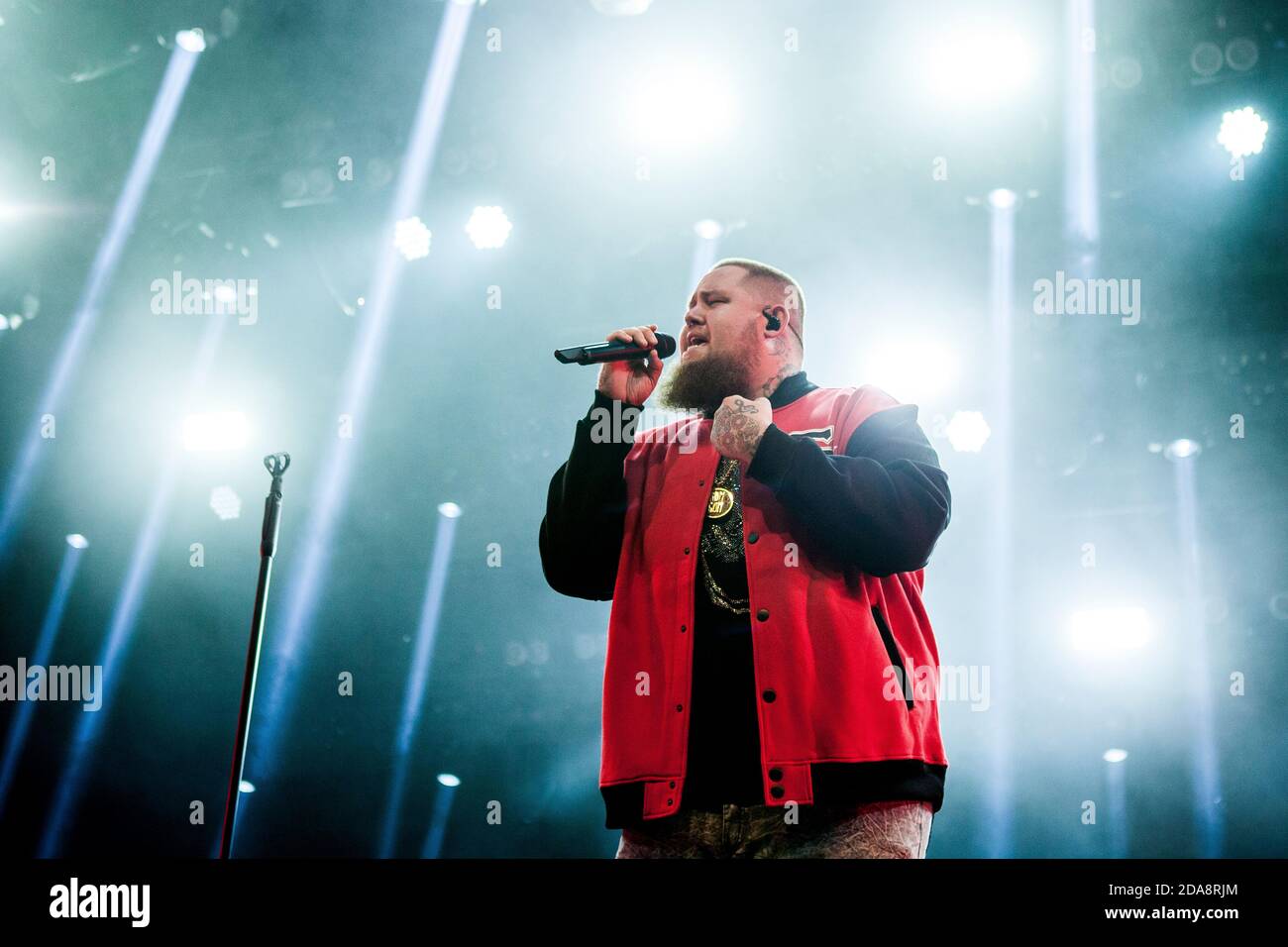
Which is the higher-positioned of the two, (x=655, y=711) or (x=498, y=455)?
(x=498, y=455)

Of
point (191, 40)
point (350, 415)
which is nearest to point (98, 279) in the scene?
point (191, 40)

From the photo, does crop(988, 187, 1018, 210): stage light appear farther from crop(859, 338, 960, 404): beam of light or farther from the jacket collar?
the jacket collar

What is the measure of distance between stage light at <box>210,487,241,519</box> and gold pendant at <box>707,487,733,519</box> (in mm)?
2688

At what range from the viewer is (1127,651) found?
3598 millimetres

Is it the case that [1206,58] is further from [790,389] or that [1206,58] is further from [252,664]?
[252,664]

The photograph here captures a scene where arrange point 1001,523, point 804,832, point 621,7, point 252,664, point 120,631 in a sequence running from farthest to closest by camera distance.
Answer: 1. point 120,631
2. point 1001,523
3. point 621,7
4. point 252,664
5. point 804,832

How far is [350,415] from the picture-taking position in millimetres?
3742

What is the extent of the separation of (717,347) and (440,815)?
9.12 feet

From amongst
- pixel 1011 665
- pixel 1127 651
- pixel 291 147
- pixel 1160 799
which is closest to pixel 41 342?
pixel 291 147

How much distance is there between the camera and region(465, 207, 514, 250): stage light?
3.66m

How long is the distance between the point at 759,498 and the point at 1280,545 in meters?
3.02

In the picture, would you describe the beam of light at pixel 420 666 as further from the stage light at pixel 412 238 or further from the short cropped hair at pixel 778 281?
the short cropped hair at pixel 778 281

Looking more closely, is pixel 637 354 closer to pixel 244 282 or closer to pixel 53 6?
pixel 244 282
